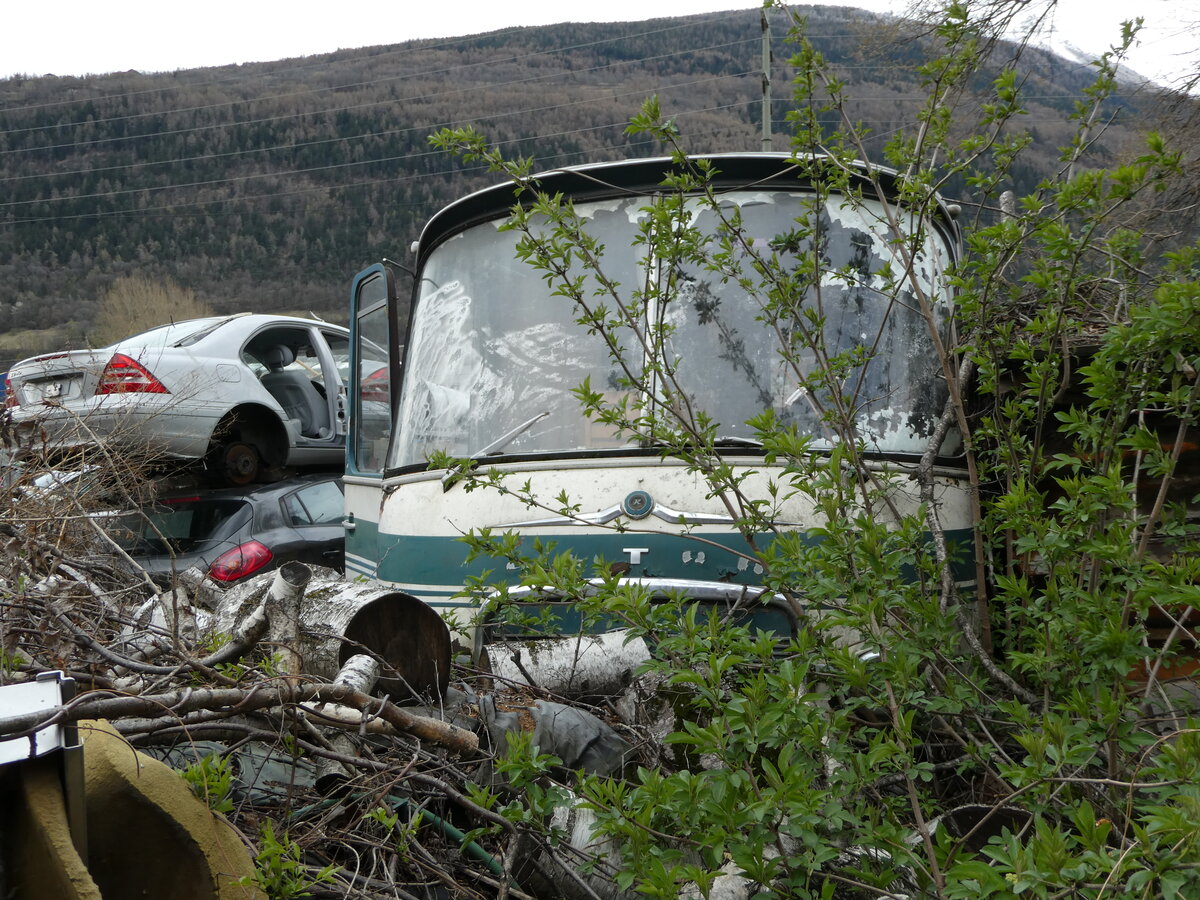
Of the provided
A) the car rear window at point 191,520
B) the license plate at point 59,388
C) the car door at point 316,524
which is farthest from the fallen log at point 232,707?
the license plate at point 59,388

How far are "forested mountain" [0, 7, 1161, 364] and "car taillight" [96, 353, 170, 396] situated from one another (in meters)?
30.8

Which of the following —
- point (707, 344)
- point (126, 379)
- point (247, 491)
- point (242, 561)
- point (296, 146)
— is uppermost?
point (296, 146)

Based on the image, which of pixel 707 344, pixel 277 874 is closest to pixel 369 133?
pixel 707 344

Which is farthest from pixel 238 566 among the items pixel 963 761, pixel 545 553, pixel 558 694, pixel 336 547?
pixel 963 761

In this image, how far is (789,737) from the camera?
2393 mm

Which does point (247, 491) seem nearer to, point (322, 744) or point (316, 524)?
point (316, 524)

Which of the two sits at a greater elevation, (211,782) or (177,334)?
(177,334)

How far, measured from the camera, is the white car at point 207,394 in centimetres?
905

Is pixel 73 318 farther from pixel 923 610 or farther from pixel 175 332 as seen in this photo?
pixel 923 610

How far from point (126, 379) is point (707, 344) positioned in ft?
20.5

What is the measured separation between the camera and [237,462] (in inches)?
415

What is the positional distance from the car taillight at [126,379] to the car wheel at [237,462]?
3.89ft

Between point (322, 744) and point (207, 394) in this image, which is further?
point (207, 394)

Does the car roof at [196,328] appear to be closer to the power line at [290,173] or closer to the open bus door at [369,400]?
the open bus door at [369,400]
